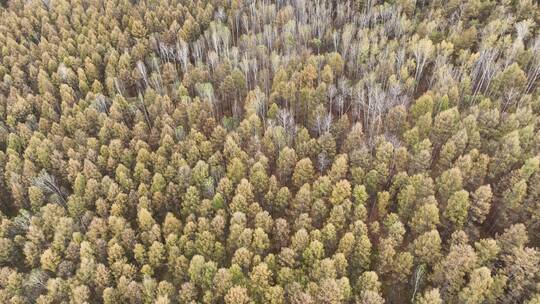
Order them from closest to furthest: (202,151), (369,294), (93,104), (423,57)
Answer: (369,294), (202,151), (93,104), (423,57)

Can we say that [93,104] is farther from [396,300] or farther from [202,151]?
[396,300]

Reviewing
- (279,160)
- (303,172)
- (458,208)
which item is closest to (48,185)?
(279,160)

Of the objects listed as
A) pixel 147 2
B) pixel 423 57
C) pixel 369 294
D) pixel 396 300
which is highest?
pixel 147 2

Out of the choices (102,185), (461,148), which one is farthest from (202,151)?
(461,148)

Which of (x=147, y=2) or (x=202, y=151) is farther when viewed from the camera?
(x=147, y=2)

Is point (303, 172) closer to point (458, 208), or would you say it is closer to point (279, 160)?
point (279, 160)

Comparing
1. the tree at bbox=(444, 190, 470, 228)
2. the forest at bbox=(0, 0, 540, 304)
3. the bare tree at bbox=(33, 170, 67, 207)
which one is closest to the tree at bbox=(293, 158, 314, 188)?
the forest at bbox=(0, 0, 540, 304)

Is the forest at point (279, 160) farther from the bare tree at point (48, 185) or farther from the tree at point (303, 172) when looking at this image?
the bare tree at point (48, 185)

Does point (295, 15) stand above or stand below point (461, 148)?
above
